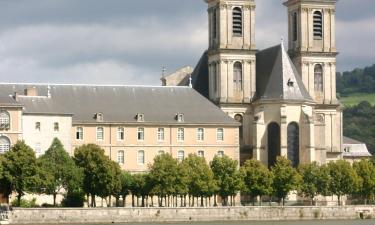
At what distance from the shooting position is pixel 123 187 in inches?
4146

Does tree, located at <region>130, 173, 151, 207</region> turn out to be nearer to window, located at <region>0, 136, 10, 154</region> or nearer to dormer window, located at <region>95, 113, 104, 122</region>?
dormer window, located at <region>95, 113, 104, 122</region>

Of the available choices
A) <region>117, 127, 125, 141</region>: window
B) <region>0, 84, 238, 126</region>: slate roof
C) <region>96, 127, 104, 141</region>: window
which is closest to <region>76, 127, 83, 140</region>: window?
<region>0, 84, 238, 126</region>: slate roof

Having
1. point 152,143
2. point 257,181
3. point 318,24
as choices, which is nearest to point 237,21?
point 318,24

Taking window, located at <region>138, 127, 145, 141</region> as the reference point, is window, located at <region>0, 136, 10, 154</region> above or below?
below

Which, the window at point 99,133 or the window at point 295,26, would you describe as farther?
the window at point 295,26

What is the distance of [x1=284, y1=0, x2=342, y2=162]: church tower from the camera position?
130 m

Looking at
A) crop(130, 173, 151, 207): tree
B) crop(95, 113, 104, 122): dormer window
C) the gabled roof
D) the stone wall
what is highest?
the gabled roof

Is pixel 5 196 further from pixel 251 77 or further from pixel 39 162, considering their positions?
pixel 251 77

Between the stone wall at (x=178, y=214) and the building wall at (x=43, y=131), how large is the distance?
15.7 m

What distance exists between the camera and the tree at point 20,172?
318 ft

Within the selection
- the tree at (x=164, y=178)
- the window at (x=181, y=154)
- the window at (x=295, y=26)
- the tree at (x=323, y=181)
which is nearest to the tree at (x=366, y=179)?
the tree at (x=323, y=181)

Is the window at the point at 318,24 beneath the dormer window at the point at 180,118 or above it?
above

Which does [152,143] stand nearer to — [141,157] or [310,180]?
[141,157]

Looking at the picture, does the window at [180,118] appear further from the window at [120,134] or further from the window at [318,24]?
the window at [318,24]
